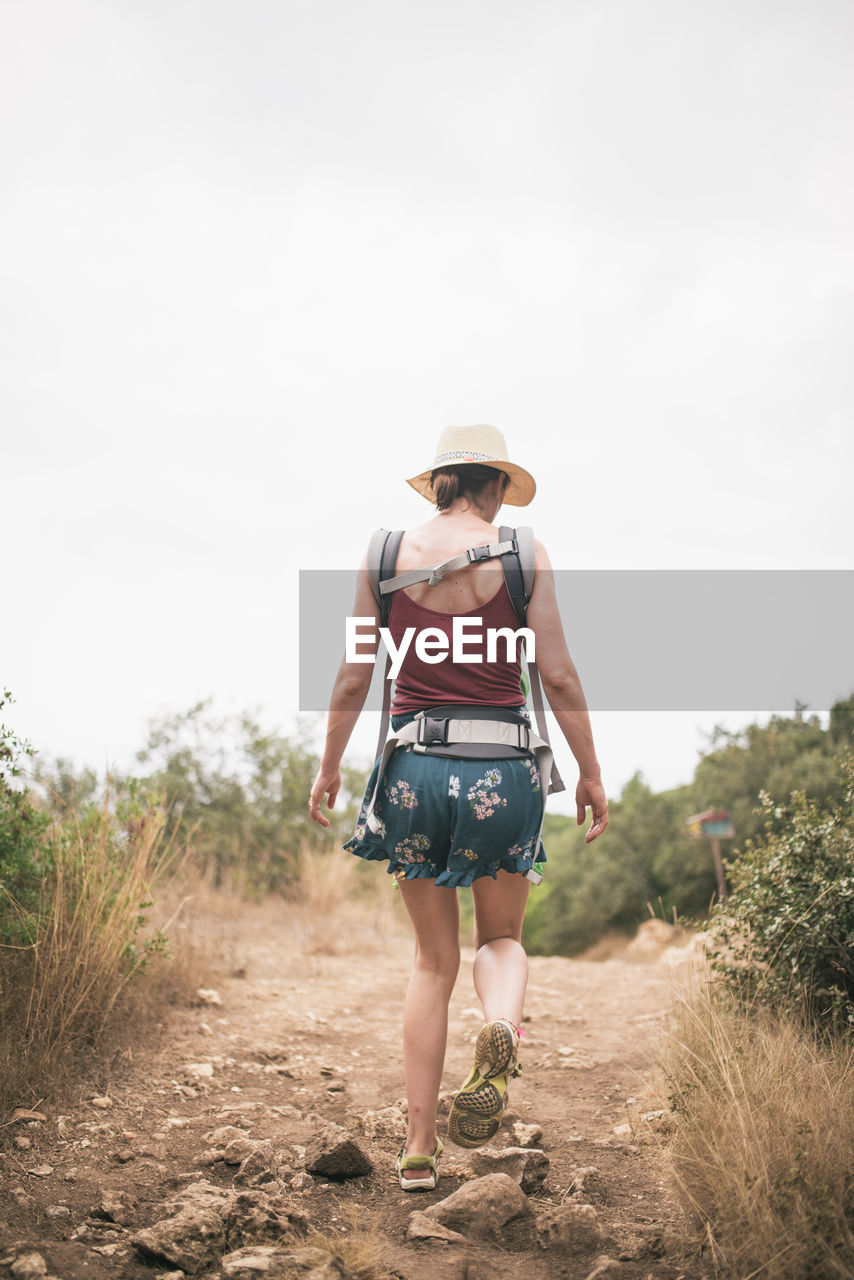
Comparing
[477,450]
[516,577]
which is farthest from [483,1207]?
[477,450]

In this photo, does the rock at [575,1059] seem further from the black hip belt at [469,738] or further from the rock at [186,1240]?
the rock at [186,1240]

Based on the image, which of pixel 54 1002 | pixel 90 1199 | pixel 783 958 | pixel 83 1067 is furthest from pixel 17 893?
pixel 783 958

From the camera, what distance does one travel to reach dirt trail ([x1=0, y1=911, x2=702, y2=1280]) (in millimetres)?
2264

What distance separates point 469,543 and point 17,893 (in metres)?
2.26

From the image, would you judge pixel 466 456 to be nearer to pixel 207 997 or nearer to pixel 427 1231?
pixel 427 1231

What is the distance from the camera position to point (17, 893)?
11.8 ft

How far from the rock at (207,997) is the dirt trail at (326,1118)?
0.15ft

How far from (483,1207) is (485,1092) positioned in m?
0.31

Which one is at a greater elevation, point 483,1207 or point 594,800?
point 594,800

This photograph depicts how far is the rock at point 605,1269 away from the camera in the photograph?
206cm

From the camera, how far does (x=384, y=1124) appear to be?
3.29 m

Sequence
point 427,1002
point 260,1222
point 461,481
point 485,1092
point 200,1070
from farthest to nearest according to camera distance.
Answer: point 200,1070
point 461,481
point 427,1002
point 485,1092
point 260,1222

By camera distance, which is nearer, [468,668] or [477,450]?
[468,668]

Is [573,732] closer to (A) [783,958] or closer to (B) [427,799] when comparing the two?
(B) [427,799]
